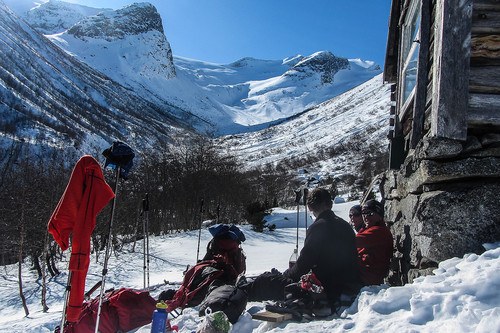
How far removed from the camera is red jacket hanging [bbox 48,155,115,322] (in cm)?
306

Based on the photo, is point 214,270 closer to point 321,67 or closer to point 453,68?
point 453,68

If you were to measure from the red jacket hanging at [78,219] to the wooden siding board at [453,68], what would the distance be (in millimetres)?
3090

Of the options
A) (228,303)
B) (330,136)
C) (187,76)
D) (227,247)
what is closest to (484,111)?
(228,303)

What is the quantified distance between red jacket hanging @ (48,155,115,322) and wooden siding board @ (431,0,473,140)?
3090mm

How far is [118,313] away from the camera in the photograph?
13.0 ft

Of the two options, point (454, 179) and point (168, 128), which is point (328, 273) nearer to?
point (454, 179)

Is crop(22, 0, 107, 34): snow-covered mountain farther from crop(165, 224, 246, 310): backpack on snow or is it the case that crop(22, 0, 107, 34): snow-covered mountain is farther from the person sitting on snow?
the person sitting on snow

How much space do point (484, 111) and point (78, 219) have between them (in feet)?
12.0

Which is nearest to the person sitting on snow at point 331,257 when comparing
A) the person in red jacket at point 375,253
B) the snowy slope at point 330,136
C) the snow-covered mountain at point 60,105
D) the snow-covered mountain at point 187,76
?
the person in red jacket at point 375,253

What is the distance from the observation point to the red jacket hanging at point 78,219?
3.06 m

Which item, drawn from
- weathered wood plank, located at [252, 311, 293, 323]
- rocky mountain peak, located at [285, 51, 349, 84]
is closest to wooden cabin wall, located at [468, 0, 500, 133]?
weathered wood plank, located at [252, 311, 293, 323]

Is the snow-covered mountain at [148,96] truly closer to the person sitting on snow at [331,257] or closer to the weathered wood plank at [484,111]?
the person sitting on snow at [331,257]

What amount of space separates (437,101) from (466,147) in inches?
17.9

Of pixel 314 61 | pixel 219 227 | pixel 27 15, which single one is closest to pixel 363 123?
pixel 219 227
